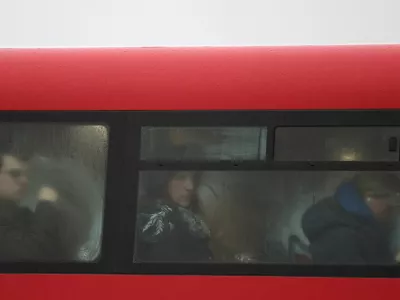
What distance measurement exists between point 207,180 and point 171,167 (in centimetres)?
20

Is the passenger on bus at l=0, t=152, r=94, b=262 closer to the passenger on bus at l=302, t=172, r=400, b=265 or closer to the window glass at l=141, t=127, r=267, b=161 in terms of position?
the window glass at l=141, t=127, r=267, b=161

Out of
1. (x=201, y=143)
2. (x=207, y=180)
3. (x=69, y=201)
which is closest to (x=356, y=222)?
(x=207, y=180)

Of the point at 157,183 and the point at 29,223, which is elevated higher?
the point at 157,183

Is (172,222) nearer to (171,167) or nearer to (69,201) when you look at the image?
(171,167)

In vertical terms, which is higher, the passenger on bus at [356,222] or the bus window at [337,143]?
the bus window at [337,143]

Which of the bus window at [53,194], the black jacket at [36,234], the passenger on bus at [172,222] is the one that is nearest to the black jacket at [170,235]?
the passenger on bus at [172,222]

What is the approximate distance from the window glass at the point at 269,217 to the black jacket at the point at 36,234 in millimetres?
395

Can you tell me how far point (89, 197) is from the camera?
3143mm

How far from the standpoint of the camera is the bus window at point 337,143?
9.95 ft

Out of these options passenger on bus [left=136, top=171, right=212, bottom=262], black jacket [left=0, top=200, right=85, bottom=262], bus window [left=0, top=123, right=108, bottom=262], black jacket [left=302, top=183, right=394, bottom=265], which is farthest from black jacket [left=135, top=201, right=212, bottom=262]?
black jacket [left=302, top=183, right=394, bottom=265]

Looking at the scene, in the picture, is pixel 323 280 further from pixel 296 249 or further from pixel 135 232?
pixel 135 232

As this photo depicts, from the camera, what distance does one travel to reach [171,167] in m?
3.11

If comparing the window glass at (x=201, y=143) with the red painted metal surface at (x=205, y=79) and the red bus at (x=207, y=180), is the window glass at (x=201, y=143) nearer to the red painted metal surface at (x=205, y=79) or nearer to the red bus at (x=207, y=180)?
the red bus at (x=207, y=180)

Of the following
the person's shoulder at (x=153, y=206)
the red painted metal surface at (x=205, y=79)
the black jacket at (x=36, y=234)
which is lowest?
the black jacket at (x=36, y=234)
